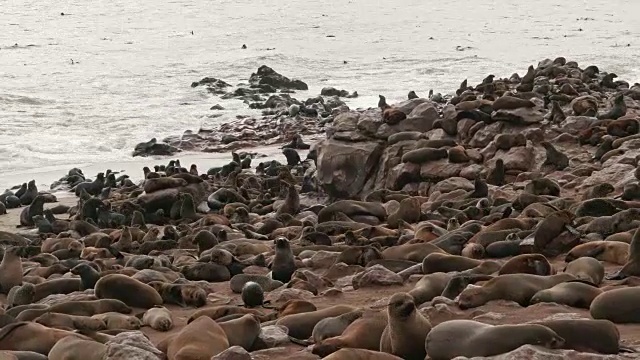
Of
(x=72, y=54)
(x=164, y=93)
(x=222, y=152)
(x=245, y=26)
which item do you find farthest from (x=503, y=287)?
(x=245, y=26)

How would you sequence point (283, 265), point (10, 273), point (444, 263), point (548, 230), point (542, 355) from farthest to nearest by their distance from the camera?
point (10, 273)
point (283, 265)
point (548, 230)
point (444, 263)
point (542, 355)

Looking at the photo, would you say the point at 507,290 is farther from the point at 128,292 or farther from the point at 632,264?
the point at 128,292

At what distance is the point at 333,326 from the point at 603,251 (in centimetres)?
247

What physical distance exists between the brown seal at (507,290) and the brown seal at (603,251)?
1016mm

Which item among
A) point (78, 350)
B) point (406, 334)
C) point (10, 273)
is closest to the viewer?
point (406, 334)

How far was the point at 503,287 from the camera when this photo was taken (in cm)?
522

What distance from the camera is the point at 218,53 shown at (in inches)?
1559

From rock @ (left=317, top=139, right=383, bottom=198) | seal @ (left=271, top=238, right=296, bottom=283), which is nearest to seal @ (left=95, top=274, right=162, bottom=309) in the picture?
seal @ (left=271, top=238, right=296, bottom=283)

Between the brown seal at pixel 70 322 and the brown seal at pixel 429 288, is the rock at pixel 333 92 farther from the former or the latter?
the brown seal at pixel 70 322

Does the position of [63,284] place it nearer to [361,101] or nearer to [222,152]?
[222,152]

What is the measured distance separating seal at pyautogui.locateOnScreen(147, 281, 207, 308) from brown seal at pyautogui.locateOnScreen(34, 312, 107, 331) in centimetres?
96

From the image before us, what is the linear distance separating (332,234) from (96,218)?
15.6 feet

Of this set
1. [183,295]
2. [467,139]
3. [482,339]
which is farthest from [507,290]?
[467,139]

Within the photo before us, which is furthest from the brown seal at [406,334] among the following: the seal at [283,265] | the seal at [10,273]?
the seal at [10,273]
